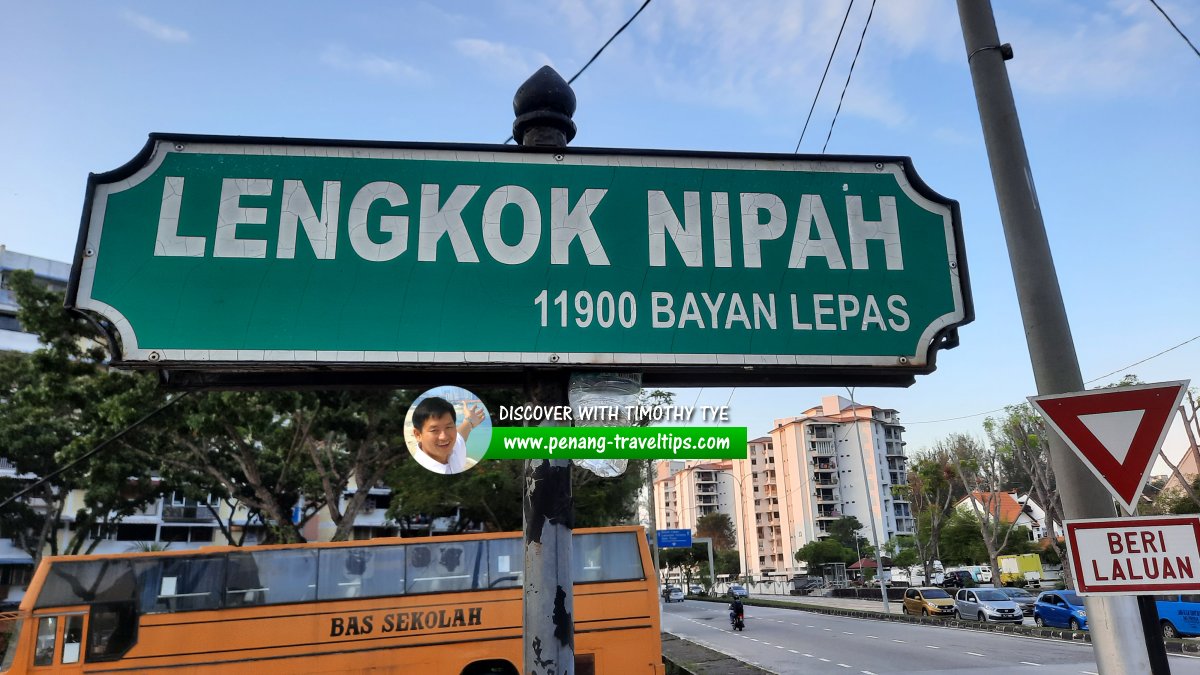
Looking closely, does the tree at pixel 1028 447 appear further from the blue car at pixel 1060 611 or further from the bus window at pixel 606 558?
the bus window at pixel 606 558

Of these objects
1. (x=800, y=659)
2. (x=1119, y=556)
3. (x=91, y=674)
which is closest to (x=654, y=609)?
(x=800, y=659)

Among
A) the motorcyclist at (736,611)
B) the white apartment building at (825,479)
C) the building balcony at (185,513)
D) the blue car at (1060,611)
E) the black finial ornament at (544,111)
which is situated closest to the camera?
the black finial ornament at (544,111)

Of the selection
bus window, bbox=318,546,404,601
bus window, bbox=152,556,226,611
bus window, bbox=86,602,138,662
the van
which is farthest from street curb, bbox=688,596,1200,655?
bus window, bbox=86,602,138,662

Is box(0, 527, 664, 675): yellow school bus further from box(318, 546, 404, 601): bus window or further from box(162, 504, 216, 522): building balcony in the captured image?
box(162, 504, 216, 522): building balcony

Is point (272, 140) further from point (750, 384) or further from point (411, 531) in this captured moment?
point (411, 531)

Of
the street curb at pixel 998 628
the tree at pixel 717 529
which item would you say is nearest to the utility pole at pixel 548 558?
the street curb at pixel 998 628

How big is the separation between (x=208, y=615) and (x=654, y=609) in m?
7.67

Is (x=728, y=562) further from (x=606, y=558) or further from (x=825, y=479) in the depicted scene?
(x=606, y=558)

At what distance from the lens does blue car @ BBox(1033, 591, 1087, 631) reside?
871 inches

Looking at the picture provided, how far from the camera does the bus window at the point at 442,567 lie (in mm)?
13242

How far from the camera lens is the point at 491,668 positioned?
13.3 meters

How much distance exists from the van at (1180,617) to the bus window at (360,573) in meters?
18.2

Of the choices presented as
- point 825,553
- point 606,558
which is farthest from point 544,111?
point 825,553

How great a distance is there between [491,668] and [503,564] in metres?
1.80
